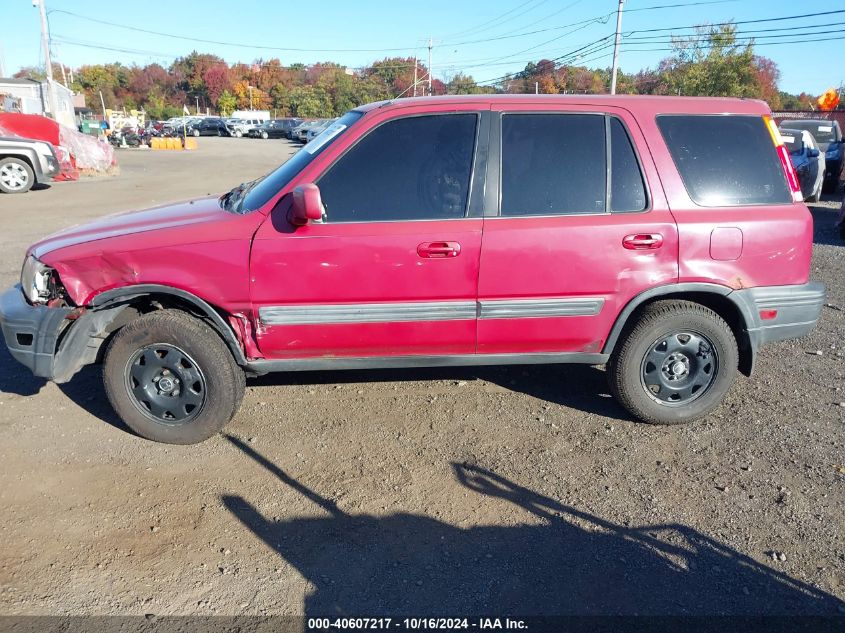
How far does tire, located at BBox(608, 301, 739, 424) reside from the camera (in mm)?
3893

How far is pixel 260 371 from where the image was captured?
150 inches

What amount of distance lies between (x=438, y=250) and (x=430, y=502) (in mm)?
1386

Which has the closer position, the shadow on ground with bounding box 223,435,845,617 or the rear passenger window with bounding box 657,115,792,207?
the shadow on ground with bounding box 223,435,845,617

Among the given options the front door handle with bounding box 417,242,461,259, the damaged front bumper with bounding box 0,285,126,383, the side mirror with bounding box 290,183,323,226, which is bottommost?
the damaged front bumper with bounding box 0,285,126,383

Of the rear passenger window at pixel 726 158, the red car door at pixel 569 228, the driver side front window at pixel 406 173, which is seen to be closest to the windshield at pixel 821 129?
the rear passenger window at pixel 726 158

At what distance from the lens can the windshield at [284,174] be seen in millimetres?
3727

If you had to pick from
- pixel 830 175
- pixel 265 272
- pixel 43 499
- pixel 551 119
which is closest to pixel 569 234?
pixel 551 119

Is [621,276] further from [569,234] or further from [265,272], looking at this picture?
[265,272]

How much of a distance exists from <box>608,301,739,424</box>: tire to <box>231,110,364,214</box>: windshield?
2.21 m

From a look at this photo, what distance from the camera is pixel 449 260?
3.61 meters

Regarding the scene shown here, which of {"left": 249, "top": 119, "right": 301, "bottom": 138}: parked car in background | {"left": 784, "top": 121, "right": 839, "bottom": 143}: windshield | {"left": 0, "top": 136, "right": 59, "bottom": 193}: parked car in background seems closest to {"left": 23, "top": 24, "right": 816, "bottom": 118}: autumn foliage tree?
{"left": 249, "top": 119, "right": 301, "bottom": 138}: parked car in background

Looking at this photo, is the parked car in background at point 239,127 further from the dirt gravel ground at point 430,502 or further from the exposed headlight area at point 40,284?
the exposed headlight area at point 40,284

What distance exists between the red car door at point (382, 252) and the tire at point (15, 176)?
1359 centimetres

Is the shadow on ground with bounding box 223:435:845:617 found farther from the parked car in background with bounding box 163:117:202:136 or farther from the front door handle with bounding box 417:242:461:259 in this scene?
the parked car in background with bounding box 163:117:202:136
